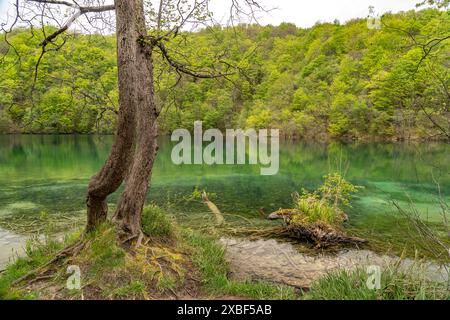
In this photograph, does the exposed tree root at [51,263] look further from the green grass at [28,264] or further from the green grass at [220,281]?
the green grass at [220,281]

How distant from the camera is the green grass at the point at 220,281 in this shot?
17.5 feet

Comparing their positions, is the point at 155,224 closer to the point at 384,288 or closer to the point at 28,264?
the point at 28,264

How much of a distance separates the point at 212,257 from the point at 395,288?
3344 millimetres

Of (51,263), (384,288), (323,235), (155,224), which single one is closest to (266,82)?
(323,235)

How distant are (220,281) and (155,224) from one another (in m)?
1.75

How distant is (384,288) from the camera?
13.1ft

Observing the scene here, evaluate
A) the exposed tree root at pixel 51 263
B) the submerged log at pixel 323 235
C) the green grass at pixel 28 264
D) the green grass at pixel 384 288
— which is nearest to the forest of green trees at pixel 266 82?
the green grass at pixel 384 288

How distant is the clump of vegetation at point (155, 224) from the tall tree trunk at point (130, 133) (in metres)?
0.41

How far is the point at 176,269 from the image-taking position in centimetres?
577

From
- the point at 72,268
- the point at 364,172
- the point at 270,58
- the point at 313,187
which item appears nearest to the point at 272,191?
the point at 313,187

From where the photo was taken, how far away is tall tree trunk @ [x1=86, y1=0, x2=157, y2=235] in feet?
16.7

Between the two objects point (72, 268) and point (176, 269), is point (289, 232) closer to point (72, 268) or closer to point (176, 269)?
point (176, 269)

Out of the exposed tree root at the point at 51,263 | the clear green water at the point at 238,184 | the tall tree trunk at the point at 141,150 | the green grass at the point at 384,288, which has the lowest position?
the clear green water at the point at 238,184

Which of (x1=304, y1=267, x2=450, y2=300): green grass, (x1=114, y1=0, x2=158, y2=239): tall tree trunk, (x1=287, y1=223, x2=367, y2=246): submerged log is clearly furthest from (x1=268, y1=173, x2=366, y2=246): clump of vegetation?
(x1=114, y1=0, x2=158, y2=239): tall tree trunk
